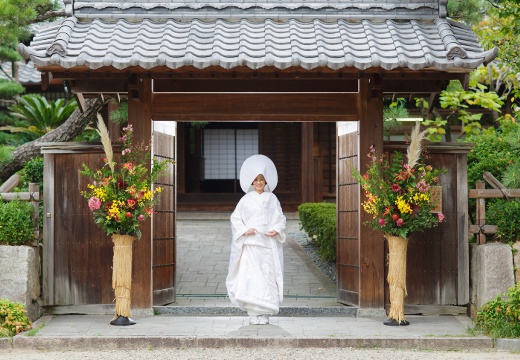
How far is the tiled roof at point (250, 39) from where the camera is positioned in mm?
9695

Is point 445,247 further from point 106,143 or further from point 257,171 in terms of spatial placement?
point 106,143

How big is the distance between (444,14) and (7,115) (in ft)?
52.9

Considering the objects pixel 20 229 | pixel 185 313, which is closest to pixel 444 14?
pixel 185 313

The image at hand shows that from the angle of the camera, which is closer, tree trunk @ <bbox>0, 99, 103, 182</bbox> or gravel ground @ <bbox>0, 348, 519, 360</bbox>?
gravel ground @ <bbox>0, 348, 519, 360</bbox>

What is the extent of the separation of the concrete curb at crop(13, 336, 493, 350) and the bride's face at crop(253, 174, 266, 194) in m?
2.22

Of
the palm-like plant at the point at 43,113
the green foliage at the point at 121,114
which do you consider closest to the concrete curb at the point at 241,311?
the green foliage at the point at 121,114

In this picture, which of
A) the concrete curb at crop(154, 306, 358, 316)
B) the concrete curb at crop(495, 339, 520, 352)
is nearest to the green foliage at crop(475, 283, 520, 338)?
the concrete curb at crop(495, 339, 520, 352)

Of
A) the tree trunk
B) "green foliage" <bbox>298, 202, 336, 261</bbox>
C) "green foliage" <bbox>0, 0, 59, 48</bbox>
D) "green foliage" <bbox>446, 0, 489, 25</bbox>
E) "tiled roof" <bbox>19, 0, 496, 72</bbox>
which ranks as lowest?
"green foliage" <bbox>298, 202, 336, 261</bbox>

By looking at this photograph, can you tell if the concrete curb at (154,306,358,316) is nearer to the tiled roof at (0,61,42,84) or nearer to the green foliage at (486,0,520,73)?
the green foliage at (486,0,520,73)

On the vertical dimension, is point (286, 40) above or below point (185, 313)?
above

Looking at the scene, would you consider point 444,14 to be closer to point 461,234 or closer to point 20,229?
point 461,234

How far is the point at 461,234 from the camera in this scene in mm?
11016

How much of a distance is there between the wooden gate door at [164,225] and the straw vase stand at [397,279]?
319 cm

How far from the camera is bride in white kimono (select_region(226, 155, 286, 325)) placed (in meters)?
10.2
